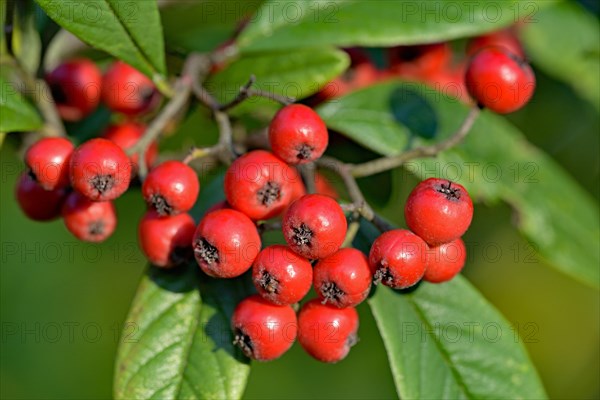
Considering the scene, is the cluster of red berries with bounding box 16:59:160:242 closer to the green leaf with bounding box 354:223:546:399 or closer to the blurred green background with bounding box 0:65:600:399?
the green leaf with bounding box 354:223:546:399

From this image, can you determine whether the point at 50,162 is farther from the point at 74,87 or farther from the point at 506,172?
the point at 506,172

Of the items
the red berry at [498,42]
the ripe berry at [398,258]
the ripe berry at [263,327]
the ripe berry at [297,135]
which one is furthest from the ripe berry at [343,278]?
the red berry at [498,42]

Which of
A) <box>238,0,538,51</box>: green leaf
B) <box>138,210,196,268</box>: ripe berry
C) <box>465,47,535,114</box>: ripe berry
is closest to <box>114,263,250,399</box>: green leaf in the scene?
<box>138,210,196,268</box>: ripe berry

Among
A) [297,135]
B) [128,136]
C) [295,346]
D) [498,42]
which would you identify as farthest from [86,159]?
[295,346]

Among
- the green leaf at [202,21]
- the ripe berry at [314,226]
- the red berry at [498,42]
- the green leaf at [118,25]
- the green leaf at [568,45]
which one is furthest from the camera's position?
the green leaf at [568,45]

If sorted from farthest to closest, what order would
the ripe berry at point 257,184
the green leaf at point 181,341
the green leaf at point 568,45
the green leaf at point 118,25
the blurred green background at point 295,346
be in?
the blurred green background at point 295,346
the green leaf at point 568,45
the green leaf at point 181,341
the green leaf at point 118,25
the ripe berry at point 257,184

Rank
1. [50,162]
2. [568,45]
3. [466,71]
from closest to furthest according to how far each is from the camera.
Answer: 1. [50,162]
2. [466,71]
3. [568,45]

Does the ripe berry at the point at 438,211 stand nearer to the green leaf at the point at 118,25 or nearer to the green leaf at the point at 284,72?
the green leaf at the point at 284,72
